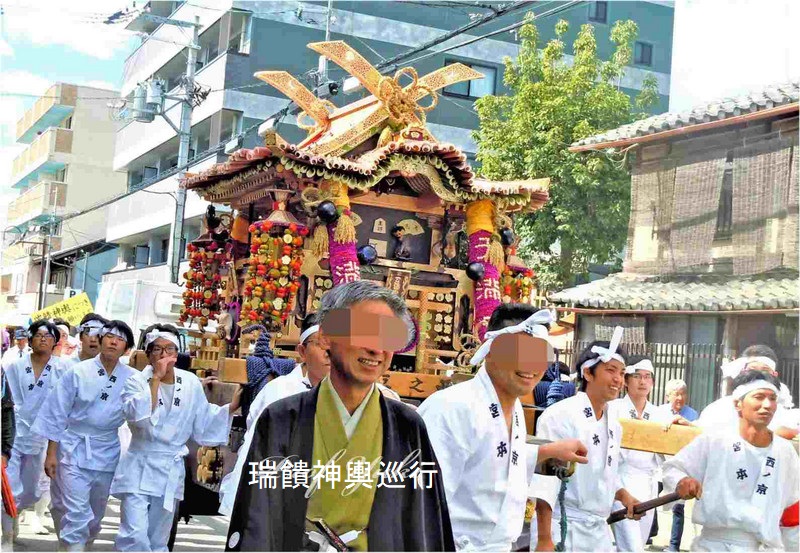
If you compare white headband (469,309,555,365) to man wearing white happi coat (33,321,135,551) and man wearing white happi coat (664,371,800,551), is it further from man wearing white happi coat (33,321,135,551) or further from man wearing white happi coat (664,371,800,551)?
man wearing white happi coat (33,321,135,551)

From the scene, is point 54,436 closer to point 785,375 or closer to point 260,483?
point 260,483

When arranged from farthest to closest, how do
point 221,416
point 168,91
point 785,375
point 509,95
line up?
point 509,95 → point 168,91 → point 785,375 → point 221,416

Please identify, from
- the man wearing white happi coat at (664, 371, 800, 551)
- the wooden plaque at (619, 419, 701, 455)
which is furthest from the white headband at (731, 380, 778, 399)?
the wooden plaque at (619, 419, 701, 455)

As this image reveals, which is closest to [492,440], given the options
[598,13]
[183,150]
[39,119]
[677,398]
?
[677,398]

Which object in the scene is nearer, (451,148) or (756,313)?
(451,148)

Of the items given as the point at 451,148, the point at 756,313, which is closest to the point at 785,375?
the point at 756,313

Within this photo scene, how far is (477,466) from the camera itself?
12.6 ft

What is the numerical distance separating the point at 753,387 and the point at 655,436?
55 centimetres

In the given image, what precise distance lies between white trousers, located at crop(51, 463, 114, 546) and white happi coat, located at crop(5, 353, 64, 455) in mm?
1128

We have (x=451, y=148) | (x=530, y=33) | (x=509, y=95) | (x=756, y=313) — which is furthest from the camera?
(x=509, y=95)

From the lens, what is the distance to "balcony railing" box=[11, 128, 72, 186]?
768 inches

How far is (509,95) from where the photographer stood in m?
12.4

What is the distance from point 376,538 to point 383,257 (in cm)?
489

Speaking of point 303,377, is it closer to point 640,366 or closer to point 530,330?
point 530,330
